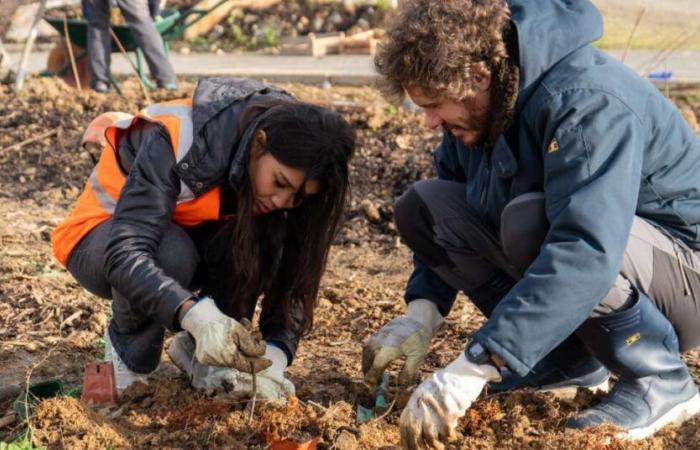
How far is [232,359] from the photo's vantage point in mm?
3049

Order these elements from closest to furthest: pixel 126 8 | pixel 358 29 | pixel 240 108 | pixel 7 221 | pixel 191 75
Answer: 1. pixel 240 108
2. pixel 7 221
3. pixel 126 8
4. pixel 191 75
5. pixel 358 29

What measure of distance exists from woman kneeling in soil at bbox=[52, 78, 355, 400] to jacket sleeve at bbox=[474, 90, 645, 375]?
723 millimetres

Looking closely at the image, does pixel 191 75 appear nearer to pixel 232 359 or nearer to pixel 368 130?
pixel 368 130

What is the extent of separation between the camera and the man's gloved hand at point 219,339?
3.03m

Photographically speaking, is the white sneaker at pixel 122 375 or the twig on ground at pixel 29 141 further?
the twig on ground at pixel 29 141

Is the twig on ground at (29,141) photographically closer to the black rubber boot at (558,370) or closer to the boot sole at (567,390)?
the black rubber boot at (558,370)

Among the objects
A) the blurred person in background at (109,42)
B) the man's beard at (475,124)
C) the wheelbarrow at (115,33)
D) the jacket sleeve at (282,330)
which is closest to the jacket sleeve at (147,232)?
the jacket sleeve at (282,330)

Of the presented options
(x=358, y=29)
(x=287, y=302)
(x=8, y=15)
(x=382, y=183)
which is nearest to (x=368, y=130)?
(x=382, y=183)

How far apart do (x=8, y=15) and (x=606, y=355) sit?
2949mm

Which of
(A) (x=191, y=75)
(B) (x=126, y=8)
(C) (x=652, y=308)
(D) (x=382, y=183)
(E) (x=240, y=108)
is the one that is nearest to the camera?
(C) (x=652, y=308)

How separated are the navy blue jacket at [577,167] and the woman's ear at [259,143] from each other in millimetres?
669

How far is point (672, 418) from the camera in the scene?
3166mm

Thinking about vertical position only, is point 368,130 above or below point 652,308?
below

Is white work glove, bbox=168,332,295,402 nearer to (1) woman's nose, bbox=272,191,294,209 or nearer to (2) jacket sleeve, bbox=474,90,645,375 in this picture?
(1) woman's nose, bbox=272,191,294,209
